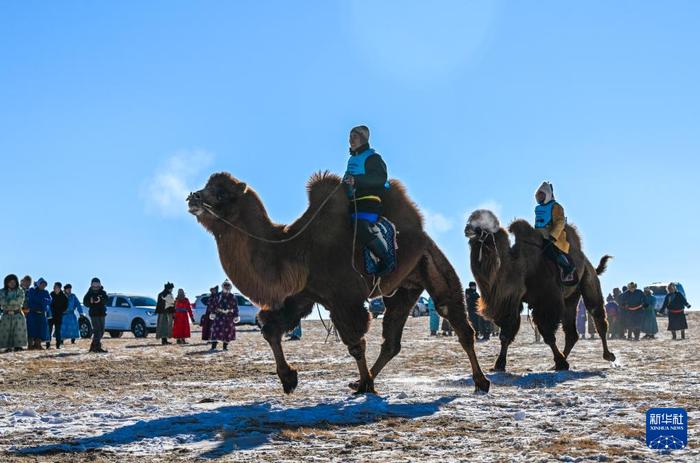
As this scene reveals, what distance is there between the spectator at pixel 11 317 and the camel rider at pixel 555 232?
13.7m

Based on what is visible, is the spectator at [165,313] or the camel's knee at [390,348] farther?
the spectator at [165,313]

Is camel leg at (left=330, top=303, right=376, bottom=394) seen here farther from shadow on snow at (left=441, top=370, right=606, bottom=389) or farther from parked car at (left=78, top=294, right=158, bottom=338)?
parked car at (left=78, top=294, right=158, bottom=338)

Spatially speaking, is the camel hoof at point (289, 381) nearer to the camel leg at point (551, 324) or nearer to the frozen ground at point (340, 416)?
the frozen ground at point (340, 416)

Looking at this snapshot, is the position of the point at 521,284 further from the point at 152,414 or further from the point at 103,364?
the point at 103,364

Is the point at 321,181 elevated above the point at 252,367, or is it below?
above

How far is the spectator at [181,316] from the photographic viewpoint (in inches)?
979

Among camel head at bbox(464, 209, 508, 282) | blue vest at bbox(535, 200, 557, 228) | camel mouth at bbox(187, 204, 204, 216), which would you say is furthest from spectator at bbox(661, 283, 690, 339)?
camel mouth at bbox(187, 204, 204, 216)

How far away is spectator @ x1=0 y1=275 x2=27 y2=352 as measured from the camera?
2002 centimetres

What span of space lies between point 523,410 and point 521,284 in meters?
4.86

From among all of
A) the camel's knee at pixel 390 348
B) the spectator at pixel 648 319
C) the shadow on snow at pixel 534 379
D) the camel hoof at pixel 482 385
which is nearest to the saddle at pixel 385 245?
the camel's knee at pixel 390 348

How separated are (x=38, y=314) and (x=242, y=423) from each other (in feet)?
57.4

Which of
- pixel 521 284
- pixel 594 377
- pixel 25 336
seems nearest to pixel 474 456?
pixel 594 377

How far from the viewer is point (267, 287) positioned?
26.0 feet

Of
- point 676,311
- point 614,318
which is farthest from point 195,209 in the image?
point 614,318
